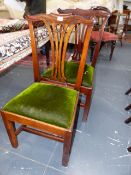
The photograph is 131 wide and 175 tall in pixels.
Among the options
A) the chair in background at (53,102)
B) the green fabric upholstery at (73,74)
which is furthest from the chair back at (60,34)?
the green fabric upholstery at (73,74)

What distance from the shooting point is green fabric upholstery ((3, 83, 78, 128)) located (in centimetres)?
103

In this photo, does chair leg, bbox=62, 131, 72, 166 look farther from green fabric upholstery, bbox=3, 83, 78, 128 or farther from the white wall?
the white wall

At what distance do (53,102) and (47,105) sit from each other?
0.05 meters

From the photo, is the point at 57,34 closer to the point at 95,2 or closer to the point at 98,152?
the point at 98,152

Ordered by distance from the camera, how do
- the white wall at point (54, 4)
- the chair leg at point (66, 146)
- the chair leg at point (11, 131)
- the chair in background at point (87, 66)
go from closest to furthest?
the chair leg at point (66, 146) < the chair leg at point (11, 131) < the chair in background at point (87, 66) < the white wall at point (54, 4)

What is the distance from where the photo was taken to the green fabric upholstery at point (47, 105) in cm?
103

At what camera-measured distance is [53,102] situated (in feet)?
3.66

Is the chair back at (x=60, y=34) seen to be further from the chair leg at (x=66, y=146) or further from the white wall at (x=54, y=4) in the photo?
the white wall at (x=54, y=4)

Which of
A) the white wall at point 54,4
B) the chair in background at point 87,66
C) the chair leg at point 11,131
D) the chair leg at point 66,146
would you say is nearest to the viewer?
the chair leg at point 66,146

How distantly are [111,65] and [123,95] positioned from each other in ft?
3.41

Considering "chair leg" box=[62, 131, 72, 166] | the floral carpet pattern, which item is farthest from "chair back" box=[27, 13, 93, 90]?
"chair leg" box=[62, 131, 72, 166]

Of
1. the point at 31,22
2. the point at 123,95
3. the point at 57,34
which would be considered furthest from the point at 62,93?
the point at 123,95

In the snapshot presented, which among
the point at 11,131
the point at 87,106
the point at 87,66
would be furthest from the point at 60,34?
the point at 11,131

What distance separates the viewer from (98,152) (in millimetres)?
1365
